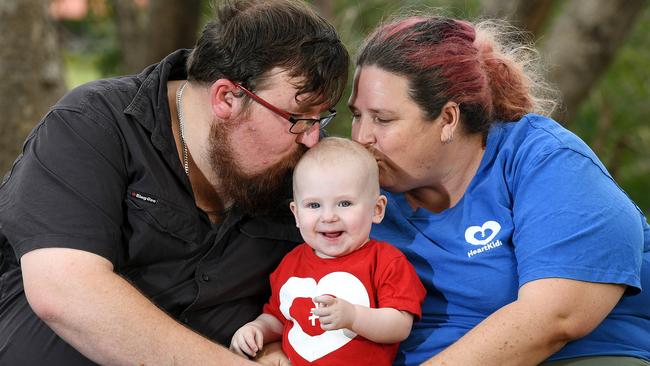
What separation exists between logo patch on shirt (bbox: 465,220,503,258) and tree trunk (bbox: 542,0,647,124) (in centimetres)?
445

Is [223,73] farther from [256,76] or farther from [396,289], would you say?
[396,289]

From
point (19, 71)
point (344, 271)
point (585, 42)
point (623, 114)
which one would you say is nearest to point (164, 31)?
point (19, 71)

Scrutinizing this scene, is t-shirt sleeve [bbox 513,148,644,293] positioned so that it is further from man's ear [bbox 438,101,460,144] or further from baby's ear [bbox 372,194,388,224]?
baby's ear [bbox 372,194,388,224]

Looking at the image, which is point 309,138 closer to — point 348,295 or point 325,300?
point 348,295

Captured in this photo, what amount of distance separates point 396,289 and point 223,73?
1037 millimetres

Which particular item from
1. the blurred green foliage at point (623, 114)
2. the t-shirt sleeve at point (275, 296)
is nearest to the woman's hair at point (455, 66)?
the t-shirt sleeve at point (275, 296)

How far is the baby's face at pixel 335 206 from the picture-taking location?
294 cm

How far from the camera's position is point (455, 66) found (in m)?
3.18

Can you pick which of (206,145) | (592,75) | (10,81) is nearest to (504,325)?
(206,145)

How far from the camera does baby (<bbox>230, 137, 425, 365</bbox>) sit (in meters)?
2.91

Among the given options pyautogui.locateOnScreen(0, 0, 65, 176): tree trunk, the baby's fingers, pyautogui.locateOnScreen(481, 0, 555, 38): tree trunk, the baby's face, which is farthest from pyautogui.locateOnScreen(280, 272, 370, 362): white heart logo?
pyautogui.locateOnScreen(481, 0, 555, 38): tree trunk

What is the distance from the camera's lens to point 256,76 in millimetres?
3201

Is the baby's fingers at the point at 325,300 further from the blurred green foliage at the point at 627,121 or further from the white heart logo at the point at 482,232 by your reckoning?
the blurred green foliage at the point at 627,121

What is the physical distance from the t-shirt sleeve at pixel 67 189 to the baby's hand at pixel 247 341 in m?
0.53
